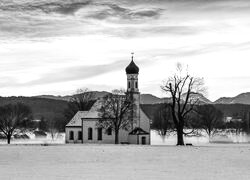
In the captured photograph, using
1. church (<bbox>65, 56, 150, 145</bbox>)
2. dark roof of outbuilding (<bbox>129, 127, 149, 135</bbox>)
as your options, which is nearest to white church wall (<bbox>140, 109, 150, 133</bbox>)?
church (<bbox>65, 56, 150, 145</bbox>)

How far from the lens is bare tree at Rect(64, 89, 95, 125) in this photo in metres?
110

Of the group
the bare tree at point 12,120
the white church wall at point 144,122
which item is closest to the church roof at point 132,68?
the white church wall at point 144,122

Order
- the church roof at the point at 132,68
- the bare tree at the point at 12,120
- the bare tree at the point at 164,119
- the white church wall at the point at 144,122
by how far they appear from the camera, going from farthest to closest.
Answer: the bare tree at the point at 164,119
the church roof at the point at 132,68
the white church wall at the point at 144,122
the bare tree at the point at 12,120

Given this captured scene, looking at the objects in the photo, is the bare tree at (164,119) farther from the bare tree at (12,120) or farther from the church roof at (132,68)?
the bare tree at (12,120)

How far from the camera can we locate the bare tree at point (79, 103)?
10994 centimetres

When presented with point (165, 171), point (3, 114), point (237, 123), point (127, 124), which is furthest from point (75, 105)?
point (165, 171)

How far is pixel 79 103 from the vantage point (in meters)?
112

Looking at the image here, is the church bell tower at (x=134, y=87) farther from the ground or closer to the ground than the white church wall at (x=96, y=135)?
farther from the ground

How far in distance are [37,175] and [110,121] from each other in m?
52.6

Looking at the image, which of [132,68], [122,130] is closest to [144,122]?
[122,130]

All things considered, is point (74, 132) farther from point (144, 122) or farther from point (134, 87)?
point (134, 87)

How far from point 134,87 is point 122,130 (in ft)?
25.9

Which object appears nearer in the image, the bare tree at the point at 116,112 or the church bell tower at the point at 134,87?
the bare tree at the point at 116,112

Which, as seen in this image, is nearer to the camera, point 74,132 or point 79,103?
point 74,132
